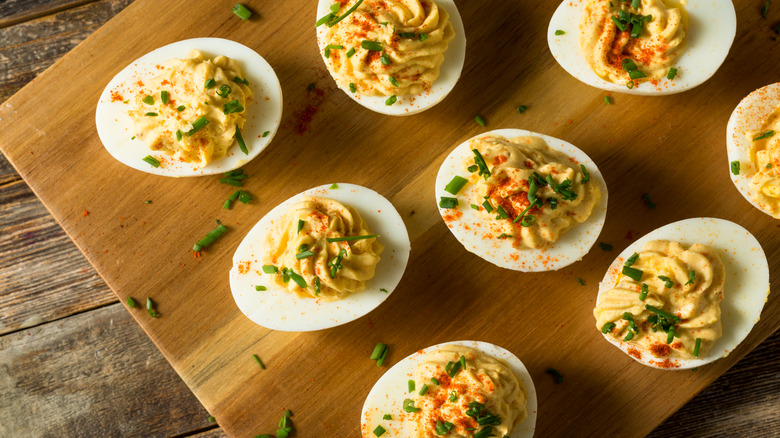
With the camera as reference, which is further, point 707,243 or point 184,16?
point 184,16

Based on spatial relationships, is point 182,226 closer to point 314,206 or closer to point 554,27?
point 314,206

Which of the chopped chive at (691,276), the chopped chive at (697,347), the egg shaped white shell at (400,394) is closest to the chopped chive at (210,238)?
the egg shaped white shell at (400,394)

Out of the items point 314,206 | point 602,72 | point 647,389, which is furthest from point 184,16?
point 647,389

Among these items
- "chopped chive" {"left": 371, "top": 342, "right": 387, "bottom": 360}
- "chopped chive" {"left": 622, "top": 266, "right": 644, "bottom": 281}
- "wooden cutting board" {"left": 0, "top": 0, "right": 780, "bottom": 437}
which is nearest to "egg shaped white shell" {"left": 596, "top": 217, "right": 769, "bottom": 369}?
"chopped chive" {"left": 622, "top": 266, "right": 644, "bottom": 281}

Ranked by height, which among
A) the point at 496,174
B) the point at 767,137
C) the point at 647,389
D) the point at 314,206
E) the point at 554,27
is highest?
the point at 554,27

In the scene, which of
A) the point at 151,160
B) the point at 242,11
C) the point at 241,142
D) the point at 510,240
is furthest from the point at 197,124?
the point at 510,240

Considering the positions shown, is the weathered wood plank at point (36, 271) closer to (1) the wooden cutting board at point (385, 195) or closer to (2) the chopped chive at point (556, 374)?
(1) the wooden cutting board at point (385, 195)
